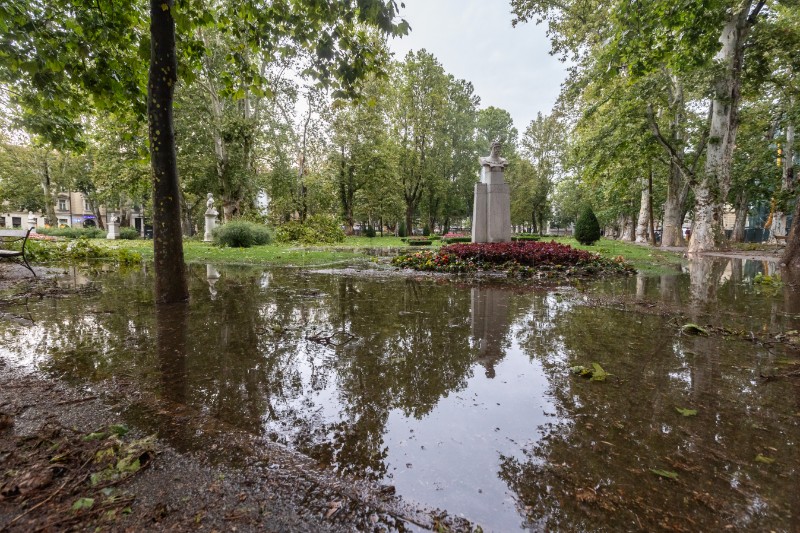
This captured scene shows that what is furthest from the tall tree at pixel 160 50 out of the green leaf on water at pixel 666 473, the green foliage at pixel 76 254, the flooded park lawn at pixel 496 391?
the green foliage at pixel 76 254

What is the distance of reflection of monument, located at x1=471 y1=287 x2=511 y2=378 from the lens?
11.2 feet

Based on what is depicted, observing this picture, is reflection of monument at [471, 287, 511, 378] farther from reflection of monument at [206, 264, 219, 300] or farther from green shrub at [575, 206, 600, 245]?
green shrub at [575, 206, 600, 245]

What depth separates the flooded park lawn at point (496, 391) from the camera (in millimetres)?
1619

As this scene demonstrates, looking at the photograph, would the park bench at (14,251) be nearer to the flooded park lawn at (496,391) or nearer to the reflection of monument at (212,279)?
the flooded park lawn at (496,391)

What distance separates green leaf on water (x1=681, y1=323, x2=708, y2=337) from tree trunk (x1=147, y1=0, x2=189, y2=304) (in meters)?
6.48

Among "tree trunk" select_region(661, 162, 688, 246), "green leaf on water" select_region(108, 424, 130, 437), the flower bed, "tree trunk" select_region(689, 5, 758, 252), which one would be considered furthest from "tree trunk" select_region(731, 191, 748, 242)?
"green leaf on water" select_region(108, 424, 130, 437)

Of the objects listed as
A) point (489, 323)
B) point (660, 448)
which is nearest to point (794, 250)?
point (489, 323)

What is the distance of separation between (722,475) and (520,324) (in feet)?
9.49

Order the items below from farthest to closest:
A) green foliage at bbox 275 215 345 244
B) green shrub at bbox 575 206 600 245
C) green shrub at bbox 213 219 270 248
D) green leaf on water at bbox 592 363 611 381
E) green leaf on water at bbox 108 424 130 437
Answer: green foliage at bbox 275 215 345 244
green shrub at bbox 575 206 600 245
green shrub at bbox 213 219 270 248
green leaf on water at bbox 592 363 611 381
green leaf on water at bbox 108 424 130 437

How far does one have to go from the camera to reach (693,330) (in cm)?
411

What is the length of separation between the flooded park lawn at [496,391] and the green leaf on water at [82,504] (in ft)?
1.53

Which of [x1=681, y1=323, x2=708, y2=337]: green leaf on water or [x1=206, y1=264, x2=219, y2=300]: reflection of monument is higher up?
[x1=206, y1=264, x2=219, y2=300]: reflection of monument

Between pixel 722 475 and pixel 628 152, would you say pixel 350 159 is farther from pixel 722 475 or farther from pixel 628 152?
pixel 722 475

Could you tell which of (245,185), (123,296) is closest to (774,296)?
(123,296)
